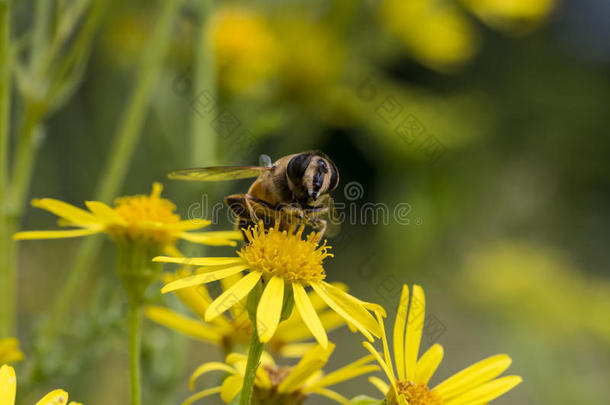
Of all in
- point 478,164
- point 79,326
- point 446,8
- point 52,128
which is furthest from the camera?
point 478,164

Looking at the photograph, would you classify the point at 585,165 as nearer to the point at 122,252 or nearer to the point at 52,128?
the point at 52,128

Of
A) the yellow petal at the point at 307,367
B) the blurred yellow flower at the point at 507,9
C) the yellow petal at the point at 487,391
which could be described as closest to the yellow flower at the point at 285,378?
the yellow petal at the point at 307,367

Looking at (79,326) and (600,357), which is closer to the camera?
(79,326)

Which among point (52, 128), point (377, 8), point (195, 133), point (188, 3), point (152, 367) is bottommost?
point (152, 367)

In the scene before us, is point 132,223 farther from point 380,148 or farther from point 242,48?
point 380,148

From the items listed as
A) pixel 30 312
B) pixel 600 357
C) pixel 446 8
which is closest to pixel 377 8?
pixel 446 8

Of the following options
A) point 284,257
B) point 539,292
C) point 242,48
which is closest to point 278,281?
point 284,257

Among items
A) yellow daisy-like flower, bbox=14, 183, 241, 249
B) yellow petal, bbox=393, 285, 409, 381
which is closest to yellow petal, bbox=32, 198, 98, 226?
yellow daisy-like flower, bbox=14, 183, 241, 249
